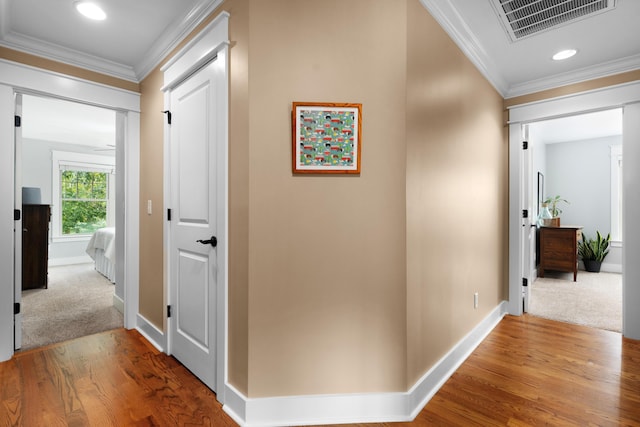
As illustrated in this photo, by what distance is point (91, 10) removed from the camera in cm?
202

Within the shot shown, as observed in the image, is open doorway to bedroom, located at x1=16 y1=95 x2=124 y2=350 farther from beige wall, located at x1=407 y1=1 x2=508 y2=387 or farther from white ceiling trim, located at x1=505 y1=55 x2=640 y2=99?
white ceiling trim, located at x1=505 y1=55 x2=640 y2=99

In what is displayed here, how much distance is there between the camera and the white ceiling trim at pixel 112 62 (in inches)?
77.9

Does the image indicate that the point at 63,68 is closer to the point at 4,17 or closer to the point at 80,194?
the point at 4,17

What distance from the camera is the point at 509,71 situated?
292 cm

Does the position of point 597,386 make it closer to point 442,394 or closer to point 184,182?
point 442,394

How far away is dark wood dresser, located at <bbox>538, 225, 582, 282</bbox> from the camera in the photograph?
190 inches

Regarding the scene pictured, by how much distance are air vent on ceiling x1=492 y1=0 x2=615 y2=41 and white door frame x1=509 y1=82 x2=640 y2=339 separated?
103cm

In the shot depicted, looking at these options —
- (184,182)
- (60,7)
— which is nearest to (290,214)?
(184,182)

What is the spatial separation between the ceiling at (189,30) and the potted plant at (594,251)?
3859mm

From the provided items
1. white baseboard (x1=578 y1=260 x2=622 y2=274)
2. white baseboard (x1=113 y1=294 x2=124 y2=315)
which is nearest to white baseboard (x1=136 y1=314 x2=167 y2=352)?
white baseboard (x1=113 y1=294 x2=124 y2=315)

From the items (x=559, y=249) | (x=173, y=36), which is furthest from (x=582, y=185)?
(x=173, y=36)

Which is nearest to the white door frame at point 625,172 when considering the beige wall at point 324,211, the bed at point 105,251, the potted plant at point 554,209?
the beige wall at point 324,211

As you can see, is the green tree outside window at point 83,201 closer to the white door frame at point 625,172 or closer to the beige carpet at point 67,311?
the beige carpet at point 67,311

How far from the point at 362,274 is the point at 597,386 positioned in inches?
67.8
